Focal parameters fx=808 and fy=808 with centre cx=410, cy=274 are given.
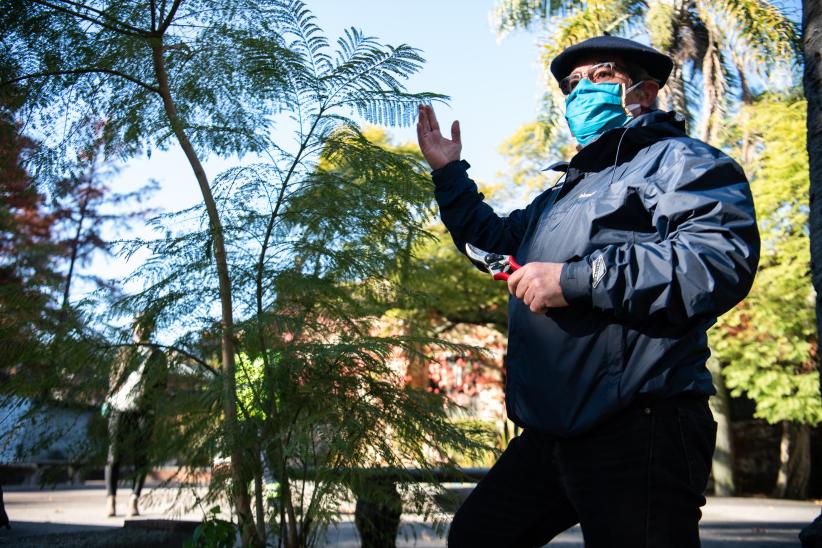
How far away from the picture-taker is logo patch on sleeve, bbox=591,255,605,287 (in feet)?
6.20

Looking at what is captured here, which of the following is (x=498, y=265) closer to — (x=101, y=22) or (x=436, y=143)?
(x=436, y=143)

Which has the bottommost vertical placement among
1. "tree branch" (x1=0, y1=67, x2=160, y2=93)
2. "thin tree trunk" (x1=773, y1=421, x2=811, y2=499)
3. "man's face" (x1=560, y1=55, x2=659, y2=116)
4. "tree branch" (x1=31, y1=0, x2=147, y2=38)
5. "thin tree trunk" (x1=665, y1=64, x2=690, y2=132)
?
"thin tree trunk" (x1=773, y1=421, x2=811, y2=499)

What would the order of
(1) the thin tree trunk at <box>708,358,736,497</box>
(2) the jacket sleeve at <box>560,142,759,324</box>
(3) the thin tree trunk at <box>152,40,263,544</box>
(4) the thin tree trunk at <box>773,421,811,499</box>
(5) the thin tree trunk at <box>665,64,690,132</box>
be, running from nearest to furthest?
(2) the jacket sleeve at <box>560,142,759,324</box>, (3) the thin tree trunk at <box>152,40,263,544</box>, (5) the thin tree trunk at <box>665,64,690,132</box>, (1) the thin tree trunk at <box>708,358,736,497</box>, (4) the thin tree trunk at <box>773,421,811,499</box>

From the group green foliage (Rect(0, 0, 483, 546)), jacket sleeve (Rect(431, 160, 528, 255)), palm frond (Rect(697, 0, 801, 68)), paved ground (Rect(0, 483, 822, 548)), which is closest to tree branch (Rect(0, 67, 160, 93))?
green foliage (Rect(0, 0, 483, 546))

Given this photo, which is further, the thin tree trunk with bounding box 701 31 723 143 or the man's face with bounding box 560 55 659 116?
the thin tree trunk with bounding box 701 31 723 143

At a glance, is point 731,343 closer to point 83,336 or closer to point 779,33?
point 779,33

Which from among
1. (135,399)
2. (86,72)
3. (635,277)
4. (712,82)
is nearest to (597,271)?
(635,277)

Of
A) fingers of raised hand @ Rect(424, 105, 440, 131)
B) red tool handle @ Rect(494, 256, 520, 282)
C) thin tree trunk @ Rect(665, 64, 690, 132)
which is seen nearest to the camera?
red tool handle @ Rect(494, 256, 520, 282)

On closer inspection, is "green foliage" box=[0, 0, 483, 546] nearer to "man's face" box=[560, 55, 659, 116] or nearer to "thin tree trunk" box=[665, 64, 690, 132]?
"man's face" box=[560, 55, 659, 116]

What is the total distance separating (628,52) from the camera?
242 centimetres

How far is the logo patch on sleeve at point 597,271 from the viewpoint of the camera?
189 centimetres

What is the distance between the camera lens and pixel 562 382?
2.00 metres

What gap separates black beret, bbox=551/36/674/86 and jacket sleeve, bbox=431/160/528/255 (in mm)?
524

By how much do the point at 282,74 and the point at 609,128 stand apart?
5.75ft
